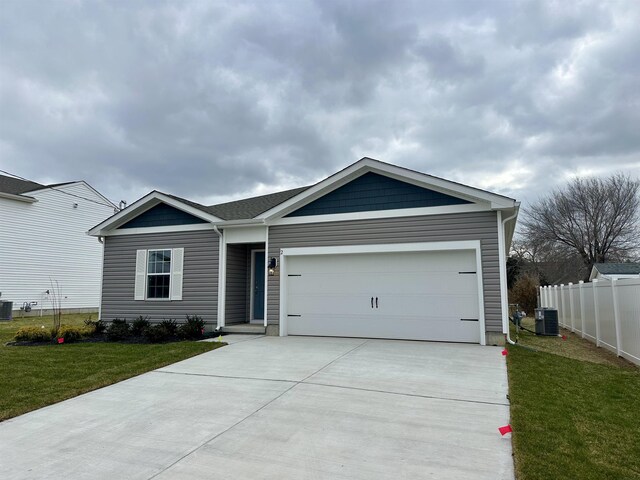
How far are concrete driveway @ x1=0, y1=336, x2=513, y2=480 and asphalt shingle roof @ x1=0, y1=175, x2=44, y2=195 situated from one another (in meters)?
17.1

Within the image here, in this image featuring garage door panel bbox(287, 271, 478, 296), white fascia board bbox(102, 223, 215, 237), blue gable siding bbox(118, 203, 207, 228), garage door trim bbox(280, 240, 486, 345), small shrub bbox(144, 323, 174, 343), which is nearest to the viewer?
garage door trim bbox(280, 240, 486, 345)

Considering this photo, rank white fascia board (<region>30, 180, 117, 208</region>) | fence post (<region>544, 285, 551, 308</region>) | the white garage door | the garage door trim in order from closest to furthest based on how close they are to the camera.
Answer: the garage door trim, the white garage door, fence post (<region>544, 285, 551, 308</region>), white fascia board (<region>30, 180, 117, 208</region>)

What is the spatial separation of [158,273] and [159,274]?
4 centimetres

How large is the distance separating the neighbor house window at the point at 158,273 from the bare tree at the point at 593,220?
97.6 ft

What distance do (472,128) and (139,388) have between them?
522 inches

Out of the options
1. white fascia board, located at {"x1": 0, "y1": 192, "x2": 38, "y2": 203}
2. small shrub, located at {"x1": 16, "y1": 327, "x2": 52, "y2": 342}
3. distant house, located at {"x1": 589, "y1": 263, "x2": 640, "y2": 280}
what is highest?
white fascia board, located at {"x1": 0, "y1": 192, "x2": 38, "y2": 203}

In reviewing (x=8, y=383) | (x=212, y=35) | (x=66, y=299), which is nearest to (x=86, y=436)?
(x=8, y=383)

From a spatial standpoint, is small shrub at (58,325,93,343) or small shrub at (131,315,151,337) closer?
small shrub at (58,325,93,343)

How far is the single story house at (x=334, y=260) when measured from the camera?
28.9ft

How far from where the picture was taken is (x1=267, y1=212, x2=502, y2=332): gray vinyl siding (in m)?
8.55

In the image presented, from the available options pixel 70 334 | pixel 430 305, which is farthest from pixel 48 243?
pixel 430 305

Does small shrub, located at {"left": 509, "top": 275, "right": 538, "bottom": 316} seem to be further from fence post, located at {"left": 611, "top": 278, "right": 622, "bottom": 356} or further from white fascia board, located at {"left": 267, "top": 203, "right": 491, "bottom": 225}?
white fascia board, located at {"left": 267, "top": 203, "right": 491, "bottom": 225}

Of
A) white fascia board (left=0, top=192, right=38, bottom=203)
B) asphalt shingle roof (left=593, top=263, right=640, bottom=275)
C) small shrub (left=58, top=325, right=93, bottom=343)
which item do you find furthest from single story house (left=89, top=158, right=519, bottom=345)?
asphalt shingle roof (left=593, top=263, right=640, bottom=275)

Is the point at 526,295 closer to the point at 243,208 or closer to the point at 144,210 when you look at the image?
the point at 243,208
